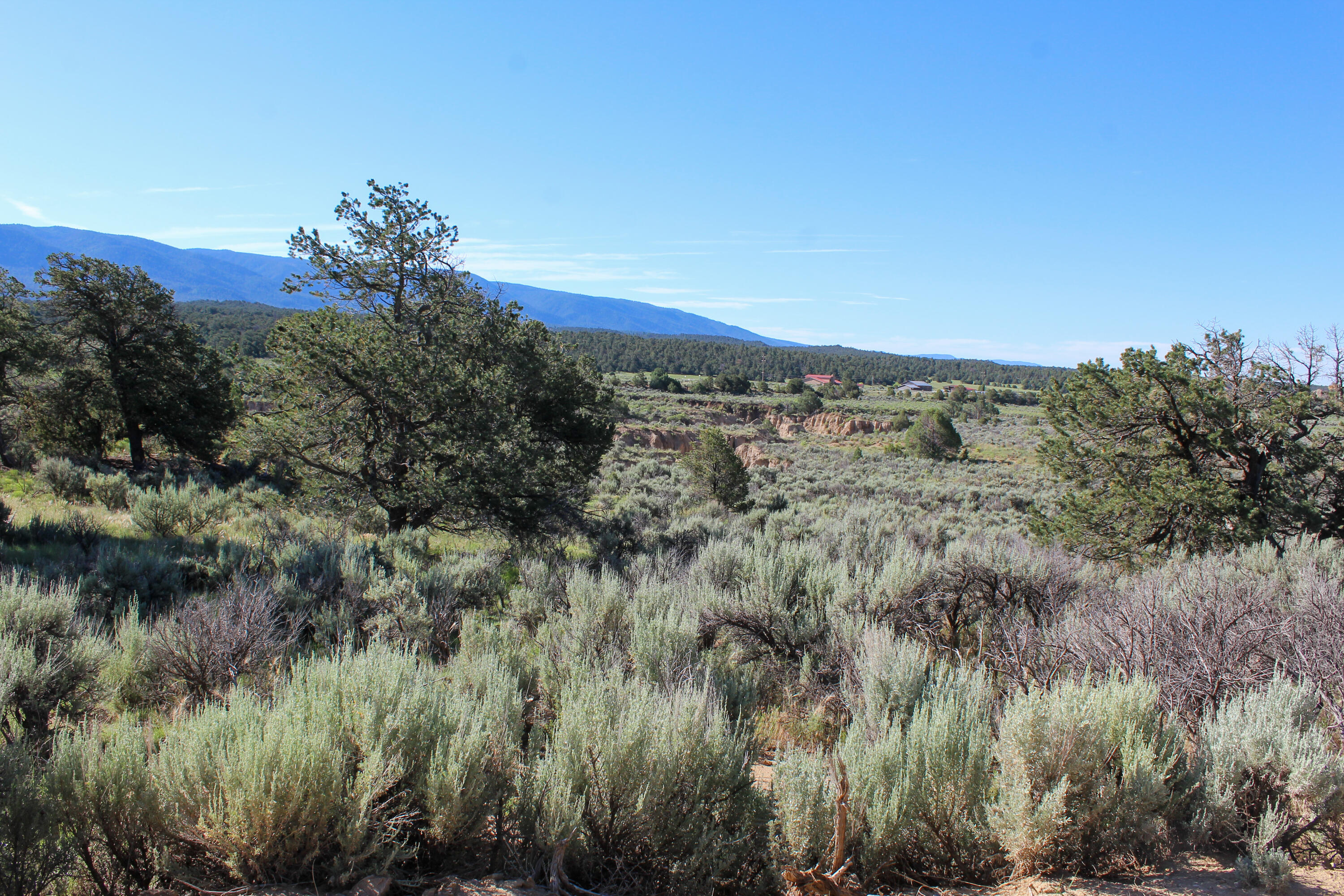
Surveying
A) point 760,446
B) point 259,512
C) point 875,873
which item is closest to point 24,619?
point 875,873

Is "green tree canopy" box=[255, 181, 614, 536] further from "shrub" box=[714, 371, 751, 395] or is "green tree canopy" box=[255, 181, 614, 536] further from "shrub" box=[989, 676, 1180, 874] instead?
"shrub" box=[714, 371, 751, 395]

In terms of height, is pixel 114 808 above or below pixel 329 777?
below

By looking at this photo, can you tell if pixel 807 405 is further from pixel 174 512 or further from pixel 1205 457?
pixel 174 512

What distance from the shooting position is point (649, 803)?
2.47 meters

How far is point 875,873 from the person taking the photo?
245cm

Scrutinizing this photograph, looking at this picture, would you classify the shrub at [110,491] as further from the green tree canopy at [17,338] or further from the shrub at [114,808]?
the shrub at [114,808]

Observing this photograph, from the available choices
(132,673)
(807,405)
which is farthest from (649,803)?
(807,405)

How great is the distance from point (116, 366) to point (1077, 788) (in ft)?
78.0

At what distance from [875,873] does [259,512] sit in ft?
40.2

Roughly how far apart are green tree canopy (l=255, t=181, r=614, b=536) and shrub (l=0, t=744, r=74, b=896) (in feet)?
26.1

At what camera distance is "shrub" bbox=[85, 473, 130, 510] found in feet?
37.9

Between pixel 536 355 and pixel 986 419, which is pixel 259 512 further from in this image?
pixel 986 419

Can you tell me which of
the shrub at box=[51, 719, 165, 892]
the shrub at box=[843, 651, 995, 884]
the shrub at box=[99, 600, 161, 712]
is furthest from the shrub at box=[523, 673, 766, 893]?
the shrub at box=[99, 600, 161, 712]

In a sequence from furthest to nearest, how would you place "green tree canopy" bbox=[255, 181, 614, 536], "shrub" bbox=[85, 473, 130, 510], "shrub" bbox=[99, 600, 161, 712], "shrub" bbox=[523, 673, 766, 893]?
"shrub" bbox=[85, 473, 130, 510] → "green tree canopy" bbox=[255, 181, 614, 536] → "shrub" bbox=[99, 600, 161, 712] → "shrub" bbox=[523, 673, 766, 893]
